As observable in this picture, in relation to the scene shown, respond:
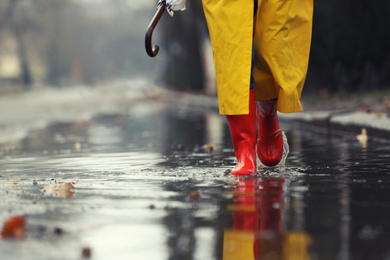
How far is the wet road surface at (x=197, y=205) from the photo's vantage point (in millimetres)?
2955

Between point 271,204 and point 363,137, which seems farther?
point 363,137


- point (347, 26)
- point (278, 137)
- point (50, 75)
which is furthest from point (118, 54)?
point (278, 137)

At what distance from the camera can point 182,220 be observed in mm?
3480

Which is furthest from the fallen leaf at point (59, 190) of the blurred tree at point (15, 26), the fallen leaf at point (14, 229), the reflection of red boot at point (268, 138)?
the blurred tree at point (15, 26)

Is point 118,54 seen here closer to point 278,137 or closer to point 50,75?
point 50,75

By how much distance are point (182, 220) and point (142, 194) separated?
2.75 feet

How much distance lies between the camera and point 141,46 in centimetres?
11238

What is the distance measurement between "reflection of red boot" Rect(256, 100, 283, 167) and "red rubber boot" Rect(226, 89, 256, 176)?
0.41m

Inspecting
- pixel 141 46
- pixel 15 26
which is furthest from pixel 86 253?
pixel 141 46

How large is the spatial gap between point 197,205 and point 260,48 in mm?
1506

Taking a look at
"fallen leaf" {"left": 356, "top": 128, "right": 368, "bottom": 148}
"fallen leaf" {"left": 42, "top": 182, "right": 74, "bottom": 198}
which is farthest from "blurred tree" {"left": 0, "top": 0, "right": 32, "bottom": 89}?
"fallen leaf" {"left": 42, "top": 182, "right": 74, "bottom": 198}

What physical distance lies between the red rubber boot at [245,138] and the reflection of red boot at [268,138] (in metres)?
0.41

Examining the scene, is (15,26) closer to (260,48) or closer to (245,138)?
(260,48)

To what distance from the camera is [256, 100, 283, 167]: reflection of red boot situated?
5.40 meters
